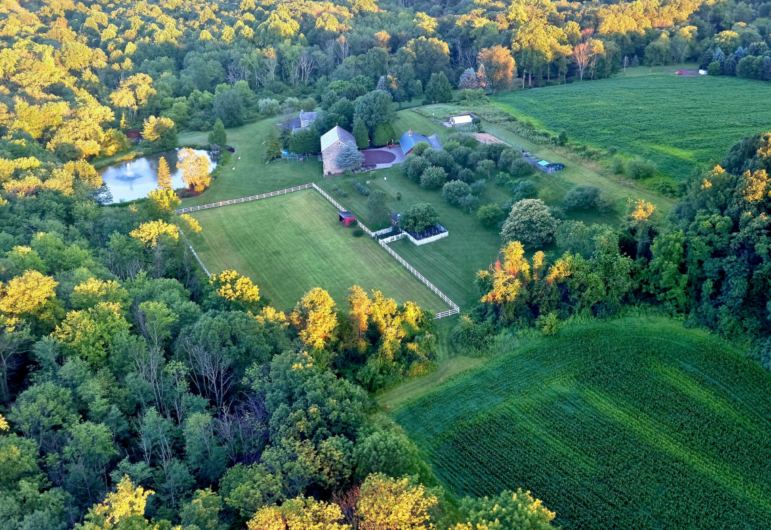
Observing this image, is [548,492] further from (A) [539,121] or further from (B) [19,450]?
(A) [539,121]

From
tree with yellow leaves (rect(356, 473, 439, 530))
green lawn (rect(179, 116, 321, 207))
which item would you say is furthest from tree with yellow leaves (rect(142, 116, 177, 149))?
tree with yellow leaves (rect(356, 473, 439, 530))

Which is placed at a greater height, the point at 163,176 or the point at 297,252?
the point at 163,176

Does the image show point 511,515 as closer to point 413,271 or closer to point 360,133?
point 413,271

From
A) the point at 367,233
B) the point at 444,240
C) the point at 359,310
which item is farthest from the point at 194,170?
the point at 359,310

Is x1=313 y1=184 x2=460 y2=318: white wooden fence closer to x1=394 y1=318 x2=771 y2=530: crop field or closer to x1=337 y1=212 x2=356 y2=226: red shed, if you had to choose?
x1=337 y1=212 x2=356 y2=226: red shed

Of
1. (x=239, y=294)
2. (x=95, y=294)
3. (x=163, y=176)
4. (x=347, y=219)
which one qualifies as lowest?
(x=347, y=219)

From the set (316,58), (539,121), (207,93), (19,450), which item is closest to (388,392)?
(19,450)

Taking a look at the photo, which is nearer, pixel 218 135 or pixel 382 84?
pixel 218 135
